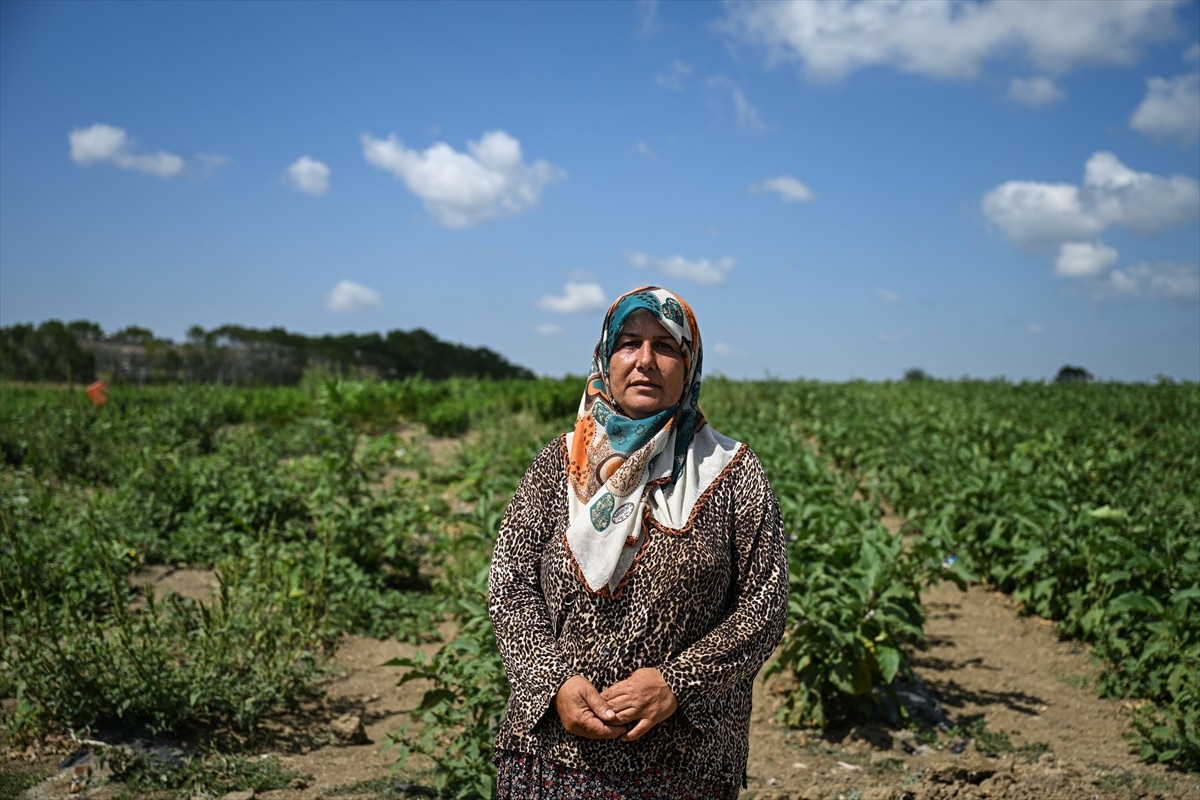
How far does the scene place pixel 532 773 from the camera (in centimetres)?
243

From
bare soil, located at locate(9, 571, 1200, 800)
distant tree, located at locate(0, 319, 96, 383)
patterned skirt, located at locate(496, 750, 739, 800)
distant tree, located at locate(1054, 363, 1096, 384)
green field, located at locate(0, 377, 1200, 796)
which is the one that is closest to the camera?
patterned skirt, located at locate(496, 750, 739, 800)

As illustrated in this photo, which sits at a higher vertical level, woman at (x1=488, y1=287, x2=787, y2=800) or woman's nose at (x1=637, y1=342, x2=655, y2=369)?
woman's nose at (x1=637, y1=342, x2=655, y2=369)

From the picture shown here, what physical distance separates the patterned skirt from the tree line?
433 inches

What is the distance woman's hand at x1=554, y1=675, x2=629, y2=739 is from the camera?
2266mm

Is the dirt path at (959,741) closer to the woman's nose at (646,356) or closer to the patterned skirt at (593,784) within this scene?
the patterned skirt at (593,784)

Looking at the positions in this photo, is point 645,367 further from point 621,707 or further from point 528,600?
point 621,707

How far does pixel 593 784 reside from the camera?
2.37 m

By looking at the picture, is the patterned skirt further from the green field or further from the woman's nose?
the green field

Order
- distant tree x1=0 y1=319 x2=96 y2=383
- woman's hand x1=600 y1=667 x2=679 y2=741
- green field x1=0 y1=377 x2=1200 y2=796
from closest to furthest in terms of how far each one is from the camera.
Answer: woman's hand x1=600 y1=667 x2=679 y2=741, green field x1=0 y1=377 x2=1200 y2=796, distant tree x1=0 y1=319 x2=96 y2=383

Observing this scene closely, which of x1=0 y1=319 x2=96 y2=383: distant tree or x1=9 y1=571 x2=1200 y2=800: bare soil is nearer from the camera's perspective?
x1=9 y1=571 x2=1200 y2=800: bare soil

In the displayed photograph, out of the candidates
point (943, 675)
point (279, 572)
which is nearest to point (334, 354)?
point (279, 572)

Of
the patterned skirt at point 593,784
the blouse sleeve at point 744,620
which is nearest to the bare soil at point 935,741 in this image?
the patterned skirt at point 593,784

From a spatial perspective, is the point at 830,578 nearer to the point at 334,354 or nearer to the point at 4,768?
the point at 4,768

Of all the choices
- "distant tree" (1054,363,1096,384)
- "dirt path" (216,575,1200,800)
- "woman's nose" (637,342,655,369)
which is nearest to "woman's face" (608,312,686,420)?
"woman's nose" (637,342,655,369)
